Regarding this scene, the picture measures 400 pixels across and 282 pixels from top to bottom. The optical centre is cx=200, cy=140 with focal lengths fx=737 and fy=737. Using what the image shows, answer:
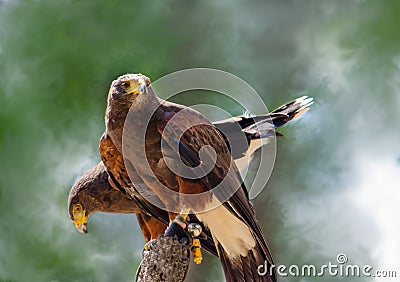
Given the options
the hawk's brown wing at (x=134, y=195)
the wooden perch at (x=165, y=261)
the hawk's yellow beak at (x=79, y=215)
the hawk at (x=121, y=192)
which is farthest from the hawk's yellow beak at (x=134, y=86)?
the hawk's yellow beak at (x=79, y=215)

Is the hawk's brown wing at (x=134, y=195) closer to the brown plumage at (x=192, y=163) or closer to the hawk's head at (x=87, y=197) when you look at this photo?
the brown plumage at (x=192, y=163)

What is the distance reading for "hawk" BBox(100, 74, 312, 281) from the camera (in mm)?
3631

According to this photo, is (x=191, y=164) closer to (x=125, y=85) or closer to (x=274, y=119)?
(x=125, y=85)

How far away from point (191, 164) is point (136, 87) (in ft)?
1.53

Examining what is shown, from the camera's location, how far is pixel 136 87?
3596 millimetres

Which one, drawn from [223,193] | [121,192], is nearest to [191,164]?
[223,193]

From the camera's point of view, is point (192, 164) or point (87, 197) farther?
point (87, 197)

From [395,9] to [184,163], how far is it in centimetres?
264

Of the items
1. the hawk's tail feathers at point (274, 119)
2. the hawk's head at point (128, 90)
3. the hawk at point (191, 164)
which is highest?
the hawk's tail feathers at point (274, 119)

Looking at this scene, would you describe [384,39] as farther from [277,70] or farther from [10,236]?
[10,236]

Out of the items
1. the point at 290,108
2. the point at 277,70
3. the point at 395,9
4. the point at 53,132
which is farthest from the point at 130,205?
the point at 395,9

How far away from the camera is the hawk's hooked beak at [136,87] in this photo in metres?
3.60
